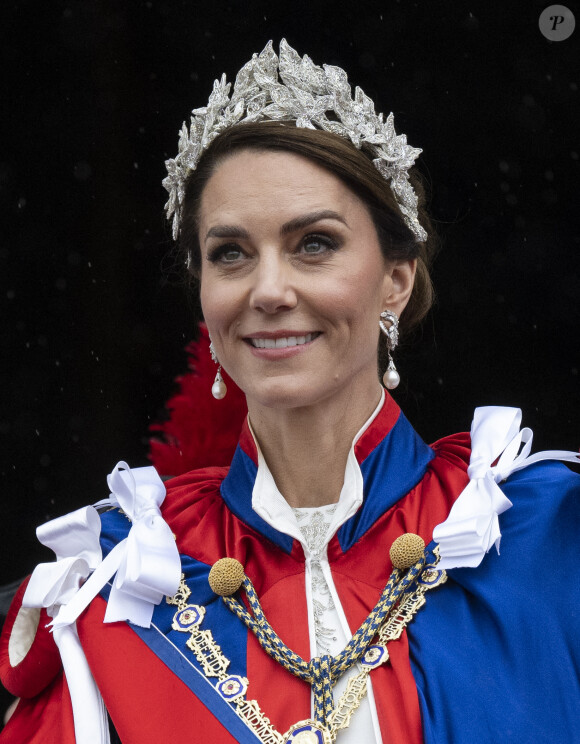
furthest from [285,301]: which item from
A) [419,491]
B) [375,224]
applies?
[419,491]

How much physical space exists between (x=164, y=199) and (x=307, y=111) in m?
1.17

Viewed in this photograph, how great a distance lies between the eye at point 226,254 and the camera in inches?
63.1

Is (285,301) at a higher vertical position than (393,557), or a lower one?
higher

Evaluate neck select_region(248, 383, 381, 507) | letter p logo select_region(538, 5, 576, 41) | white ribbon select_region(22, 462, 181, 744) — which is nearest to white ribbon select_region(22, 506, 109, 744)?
white ribbon select_region(22, 462, 181, 744)

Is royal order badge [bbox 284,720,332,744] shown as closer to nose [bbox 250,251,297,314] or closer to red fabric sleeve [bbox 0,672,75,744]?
red fabric sleeve [bbox 0,672,75,744]

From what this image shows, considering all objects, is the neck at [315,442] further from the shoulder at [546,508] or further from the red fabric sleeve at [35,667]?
the red fabric sleeve at [35,667]

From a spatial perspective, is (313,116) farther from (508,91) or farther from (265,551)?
(508,91)

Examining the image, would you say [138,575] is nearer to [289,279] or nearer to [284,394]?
[284,394]

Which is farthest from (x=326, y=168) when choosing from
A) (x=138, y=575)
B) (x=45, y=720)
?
(x=45, y=720)

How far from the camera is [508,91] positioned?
239 cm

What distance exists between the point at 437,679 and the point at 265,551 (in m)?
0.37

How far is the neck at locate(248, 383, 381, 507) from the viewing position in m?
1.63

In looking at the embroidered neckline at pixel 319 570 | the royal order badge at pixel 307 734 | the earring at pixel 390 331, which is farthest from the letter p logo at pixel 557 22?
the royal order badge at pixel 307 734

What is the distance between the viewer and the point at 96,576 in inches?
62.9
